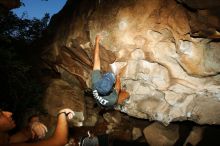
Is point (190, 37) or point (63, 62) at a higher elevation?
point (63, 62)

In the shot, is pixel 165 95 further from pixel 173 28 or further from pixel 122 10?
pixel 122 10

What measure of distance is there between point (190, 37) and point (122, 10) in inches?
64.7

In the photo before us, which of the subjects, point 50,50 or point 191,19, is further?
point 50,50

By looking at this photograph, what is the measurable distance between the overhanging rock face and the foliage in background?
155 centimetres

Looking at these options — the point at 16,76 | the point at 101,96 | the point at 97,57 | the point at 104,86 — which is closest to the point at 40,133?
the point at 104,86

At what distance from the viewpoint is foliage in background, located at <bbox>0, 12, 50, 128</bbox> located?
25.4 ft

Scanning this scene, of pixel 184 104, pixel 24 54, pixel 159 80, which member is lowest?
pixel 184 104

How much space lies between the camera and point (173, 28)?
17.7 ft

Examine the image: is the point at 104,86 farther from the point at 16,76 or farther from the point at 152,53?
the point at 16,76

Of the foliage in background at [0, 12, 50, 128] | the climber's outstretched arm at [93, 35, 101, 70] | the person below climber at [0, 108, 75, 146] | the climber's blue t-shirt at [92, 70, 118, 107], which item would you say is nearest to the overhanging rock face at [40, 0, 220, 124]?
the climber's outstretched arm at [93, 35, 101, 70]

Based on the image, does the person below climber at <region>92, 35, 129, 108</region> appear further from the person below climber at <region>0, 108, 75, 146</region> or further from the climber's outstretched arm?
the person below climber at <region>0, 108, 75, 146</region>

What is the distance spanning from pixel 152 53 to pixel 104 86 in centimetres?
140

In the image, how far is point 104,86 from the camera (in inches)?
221

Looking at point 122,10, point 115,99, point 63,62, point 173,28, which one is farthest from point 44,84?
point 173,28
